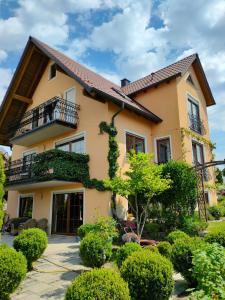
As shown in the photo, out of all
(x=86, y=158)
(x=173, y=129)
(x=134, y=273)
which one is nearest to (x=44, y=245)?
(x=134, y=273)

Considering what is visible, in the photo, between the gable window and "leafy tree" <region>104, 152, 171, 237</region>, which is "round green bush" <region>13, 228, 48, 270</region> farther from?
the gable window

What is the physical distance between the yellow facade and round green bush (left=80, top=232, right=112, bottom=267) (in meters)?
6.00

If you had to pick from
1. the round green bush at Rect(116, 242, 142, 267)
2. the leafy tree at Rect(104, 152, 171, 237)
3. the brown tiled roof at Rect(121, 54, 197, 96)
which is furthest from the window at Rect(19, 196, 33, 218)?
the round green bush at Rect(116, 242, 142, 267)

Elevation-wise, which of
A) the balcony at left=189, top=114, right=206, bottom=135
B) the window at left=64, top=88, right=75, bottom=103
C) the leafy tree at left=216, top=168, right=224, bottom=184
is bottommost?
the leafy tree at left=216, top=168, right=224, bottom=184

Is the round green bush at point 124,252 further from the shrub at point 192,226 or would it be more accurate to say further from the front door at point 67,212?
the front door at point 67,212

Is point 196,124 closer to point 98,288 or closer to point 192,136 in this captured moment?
point 192,136

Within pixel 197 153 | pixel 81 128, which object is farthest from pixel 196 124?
pixel 81 128

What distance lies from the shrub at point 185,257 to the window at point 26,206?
13.8m

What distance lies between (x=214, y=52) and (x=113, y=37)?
11.9ft

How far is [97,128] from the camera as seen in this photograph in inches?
551

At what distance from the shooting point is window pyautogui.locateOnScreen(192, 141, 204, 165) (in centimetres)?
1740

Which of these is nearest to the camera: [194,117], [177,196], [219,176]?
[177,196]

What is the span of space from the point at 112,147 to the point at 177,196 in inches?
156

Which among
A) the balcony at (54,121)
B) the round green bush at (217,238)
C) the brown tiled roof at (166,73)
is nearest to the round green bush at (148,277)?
the round green bush at (217,238)
